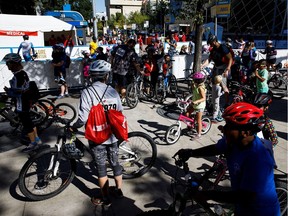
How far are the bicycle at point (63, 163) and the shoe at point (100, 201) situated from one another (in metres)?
0.53

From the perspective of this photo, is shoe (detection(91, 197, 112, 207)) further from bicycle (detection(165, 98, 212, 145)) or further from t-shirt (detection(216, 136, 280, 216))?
bicycle (detection(165, 98, 212, 145))

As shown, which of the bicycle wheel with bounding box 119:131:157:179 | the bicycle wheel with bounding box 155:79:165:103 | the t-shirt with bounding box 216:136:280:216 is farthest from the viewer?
the bicycle wheel with bounding box 155:79:165:103

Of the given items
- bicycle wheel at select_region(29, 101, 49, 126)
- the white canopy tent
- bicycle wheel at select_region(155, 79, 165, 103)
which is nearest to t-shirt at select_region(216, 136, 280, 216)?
bicycle wheel at select_region(29, 101, 49, 126)

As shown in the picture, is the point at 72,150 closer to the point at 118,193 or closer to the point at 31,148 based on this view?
the point at 118,193

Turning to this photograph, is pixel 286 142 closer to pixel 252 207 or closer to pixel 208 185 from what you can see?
pixel 208 185

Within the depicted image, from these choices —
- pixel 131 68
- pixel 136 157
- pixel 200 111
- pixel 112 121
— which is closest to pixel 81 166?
pixel 136 157

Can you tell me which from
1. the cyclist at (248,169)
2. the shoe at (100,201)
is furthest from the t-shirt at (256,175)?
the shoe at (100,201)

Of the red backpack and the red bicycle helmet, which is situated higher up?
the red bicycle helmet

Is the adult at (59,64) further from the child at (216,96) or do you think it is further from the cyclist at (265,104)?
the cyclist at (265,104)

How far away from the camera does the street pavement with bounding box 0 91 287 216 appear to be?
3.41m

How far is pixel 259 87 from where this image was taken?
677 centimetres

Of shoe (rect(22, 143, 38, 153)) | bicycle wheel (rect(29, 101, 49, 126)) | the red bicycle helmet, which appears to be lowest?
shoe (rect(22, 143, 38, 153))

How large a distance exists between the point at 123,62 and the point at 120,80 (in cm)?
59

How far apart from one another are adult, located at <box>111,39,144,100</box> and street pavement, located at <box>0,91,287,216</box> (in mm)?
1921
